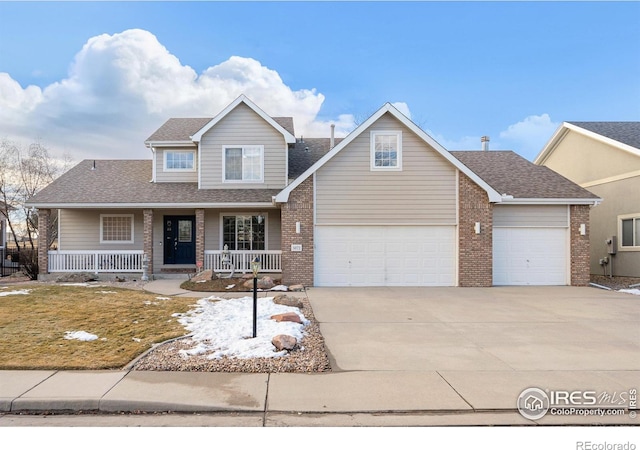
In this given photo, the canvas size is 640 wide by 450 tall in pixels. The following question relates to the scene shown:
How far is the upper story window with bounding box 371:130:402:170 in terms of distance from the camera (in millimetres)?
13688

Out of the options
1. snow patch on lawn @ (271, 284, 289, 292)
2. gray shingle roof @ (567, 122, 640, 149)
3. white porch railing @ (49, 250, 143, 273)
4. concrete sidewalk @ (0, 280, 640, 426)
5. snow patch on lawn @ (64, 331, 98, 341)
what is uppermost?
gray shingle roof @ (567, 122, 640, 149)

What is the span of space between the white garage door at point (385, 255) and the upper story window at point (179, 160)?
749cm

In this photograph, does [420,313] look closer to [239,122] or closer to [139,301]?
[139,301]

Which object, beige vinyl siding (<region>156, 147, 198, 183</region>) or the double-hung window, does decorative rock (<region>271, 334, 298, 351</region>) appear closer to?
the double-hung window

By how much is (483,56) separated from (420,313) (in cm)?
1194

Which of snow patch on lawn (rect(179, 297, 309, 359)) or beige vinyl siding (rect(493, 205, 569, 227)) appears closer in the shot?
snow patch on lawn (rect(179, 297, 309, 359))

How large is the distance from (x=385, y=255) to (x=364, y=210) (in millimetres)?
1826

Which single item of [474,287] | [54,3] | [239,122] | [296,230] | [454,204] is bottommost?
[474,287]

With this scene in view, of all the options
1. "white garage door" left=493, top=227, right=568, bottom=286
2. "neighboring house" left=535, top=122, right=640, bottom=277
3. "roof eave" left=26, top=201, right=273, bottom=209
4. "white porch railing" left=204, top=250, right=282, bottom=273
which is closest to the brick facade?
"roof eave" left=26, top=201, right=273, bottom=209

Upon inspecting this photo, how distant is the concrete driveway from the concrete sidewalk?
0.11 feet

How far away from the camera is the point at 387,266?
13.8 metres

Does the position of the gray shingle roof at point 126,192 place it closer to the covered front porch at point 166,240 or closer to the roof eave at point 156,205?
the roof eave at point 156,205

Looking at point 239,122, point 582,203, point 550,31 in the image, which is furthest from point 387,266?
point 550,31

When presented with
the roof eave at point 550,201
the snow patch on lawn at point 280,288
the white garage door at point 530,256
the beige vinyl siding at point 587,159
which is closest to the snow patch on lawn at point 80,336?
the snow patch on lawn at point 280,288
